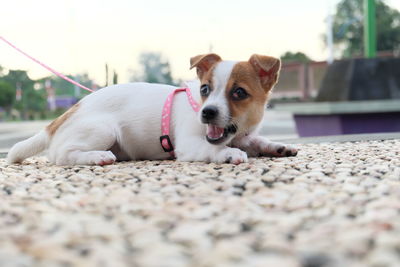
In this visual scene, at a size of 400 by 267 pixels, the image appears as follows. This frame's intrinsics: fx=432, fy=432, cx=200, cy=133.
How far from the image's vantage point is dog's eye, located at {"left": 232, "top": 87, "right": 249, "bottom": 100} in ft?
10.2

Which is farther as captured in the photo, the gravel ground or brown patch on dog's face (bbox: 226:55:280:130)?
brown patch on dog's face (bbox: 226:55:280:130)

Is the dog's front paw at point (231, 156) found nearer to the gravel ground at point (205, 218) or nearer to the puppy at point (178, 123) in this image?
the puppy at point (178, 123)

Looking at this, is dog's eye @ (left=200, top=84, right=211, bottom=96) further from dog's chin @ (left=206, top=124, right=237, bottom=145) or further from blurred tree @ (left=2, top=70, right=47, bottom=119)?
blurred tree @ (left=2, top=70, right=47, bottom=119)

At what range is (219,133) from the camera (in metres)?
3.15

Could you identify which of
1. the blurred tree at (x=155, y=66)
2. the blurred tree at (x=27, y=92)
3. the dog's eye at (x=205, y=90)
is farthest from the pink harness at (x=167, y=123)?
the blurred tree at (x=27, y=92)

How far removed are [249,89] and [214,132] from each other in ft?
1.34

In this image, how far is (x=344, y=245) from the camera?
125cm

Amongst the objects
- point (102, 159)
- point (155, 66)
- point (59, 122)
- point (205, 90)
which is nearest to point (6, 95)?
point (155, 66)

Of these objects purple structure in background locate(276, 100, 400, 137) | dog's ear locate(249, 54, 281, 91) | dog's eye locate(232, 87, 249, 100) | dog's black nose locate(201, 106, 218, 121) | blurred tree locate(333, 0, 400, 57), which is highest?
blurred tree locate(333, 0, 400, 57)

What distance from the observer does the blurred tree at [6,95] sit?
3825cm

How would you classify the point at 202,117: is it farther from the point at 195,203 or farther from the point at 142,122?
the point at 195,203

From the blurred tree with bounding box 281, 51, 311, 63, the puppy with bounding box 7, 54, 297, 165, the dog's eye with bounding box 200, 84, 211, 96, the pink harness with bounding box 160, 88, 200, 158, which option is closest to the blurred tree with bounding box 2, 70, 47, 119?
the blurred tree with bounding box 281, 51, 311, 63

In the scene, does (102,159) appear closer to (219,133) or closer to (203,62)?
(219,133)

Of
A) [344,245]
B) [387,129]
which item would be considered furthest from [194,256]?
[387,129]
